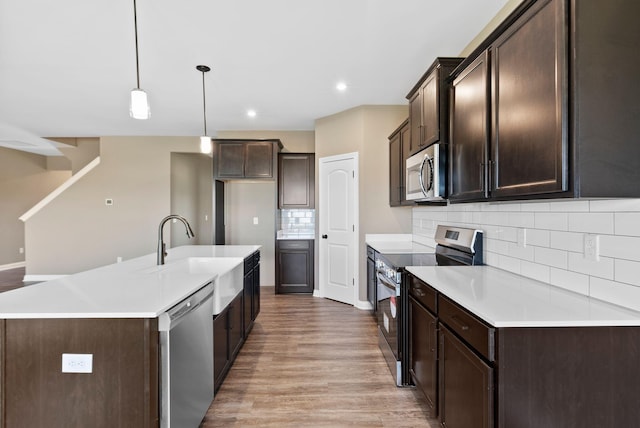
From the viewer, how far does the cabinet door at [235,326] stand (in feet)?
7.91

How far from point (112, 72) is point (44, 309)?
9.28 ft

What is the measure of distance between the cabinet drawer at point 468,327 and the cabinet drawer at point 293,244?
327 centimetres

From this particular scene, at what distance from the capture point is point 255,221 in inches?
212

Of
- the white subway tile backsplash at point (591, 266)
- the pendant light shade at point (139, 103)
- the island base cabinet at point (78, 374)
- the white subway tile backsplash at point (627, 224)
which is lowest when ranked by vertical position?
the island base cabinet at point (78, 374)

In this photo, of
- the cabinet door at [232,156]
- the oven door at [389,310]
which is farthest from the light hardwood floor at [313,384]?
the cabinet door at [232,156]

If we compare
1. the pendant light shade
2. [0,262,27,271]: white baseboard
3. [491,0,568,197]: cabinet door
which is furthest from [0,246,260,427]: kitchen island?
[0,262,27,271]: white baseboard

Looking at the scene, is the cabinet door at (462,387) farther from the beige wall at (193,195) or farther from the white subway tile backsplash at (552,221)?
the beige wall at (193,195)

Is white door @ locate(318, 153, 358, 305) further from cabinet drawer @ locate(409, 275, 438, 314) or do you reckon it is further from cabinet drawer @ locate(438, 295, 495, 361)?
cabinet drawer @ locate(438, 295, 495, 361)

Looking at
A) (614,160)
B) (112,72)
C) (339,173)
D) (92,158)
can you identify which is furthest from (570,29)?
(92,158)

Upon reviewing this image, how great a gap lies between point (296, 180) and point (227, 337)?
306 cm

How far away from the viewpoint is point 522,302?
134cm

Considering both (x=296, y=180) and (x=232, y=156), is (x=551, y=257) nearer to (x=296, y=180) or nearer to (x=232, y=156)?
(x=296, y=180)

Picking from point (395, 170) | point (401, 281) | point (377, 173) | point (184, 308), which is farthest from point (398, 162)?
point (184, 308)

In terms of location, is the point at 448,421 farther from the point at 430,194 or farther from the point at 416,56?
the point at 416,56
